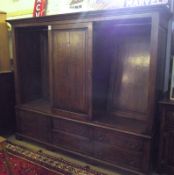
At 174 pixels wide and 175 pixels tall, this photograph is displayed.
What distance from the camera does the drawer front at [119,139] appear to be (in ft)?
6.80

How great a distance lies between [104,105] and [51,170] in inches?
38.9

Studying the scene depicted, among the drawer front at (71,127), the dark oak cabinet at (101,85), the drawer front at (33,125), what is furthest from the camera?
the drawer front at (33,125)

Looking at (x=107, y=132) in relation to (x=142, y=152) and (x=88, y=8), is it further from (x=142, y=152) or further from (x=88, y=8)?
(x=88, y=8)

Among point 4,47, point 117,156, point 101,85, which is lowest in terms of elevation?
point 117,156

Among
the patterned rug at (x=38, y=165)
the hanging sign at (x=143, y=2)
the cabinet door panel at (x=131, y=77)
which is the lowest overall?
the patterned rug at (x=38, y=165)

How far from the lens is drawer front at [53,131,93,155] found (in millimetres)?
2418

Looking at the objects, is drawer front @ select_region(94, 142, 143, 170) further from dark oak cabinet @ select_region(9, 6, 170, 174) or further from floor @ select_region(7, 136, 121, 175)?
floor @ select_region(7, 136, 121, 175)

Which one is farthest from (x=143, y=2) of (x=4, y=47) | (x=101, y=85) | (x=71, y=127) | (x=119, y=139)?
(x=4, y=47)

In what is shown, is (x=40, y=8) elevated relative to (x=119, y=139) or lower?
elevated

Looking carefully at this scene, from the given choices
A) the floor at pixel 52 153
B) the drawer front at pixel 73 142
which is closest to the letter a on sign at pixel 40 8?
the drawer front at pixel 73 142

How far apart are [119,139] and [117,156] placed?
0.65 feet

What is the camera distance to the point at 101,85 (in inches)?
99.6

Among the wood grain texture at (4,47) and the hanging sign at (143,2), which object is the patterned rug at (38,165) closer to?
the wood grain texture at (4,47)

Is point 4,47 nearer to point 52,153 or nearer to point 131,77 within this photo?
point 52,153
